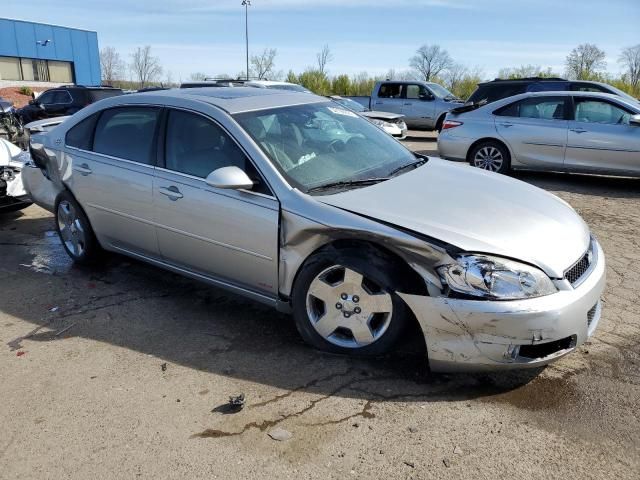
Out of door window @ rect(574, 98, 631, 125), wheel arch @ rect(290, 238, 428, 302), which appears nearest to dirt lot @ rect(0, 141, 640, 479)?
wheel arch @ rect(290, 238, 428, 302)

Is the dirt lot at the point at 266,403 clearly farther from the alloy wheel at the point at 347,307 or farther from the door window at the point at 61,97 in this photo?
the door window at the point at 61,97

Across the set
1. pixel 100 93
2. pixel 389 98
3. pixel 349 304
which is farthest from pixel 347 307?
pixel 389 98

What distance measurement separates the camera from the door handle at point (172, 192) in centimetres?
397

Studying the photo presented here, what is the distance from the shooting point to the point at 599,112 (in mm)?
8773

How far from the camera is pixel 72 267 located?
209 inches

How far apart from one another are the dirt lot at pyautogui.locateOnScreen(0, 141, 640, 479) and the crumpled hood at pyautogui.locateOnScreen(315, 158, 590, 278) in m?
0.76

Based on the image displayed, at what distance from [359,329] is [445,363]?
55 centimetres

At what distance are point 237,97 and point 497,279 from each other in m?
2.45

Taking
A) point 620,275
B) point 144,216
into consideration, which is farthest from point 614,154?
point 144,216

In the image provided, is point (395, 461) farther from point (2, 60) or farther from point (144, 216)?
point (2, 60)

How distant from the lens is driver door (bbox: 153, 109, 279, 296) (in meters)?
3.56

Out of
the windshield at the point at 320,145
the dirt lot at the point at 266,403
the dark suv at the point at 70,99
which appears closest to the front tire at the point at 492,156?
the dirt lot at the point at 266,403

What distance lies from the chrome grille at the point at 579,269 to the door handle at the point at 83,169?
12.4 feet

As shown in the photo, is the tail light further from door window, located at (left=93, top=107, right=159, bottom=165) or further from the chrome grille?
the chrome grille
